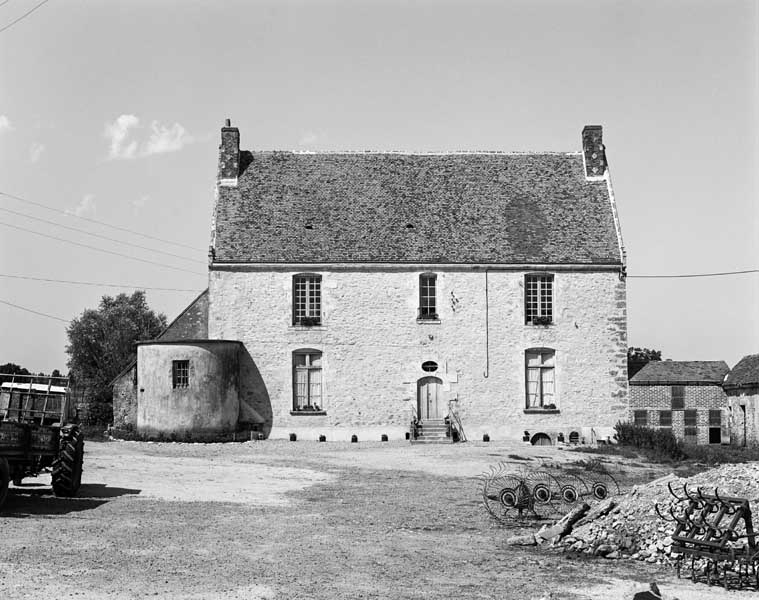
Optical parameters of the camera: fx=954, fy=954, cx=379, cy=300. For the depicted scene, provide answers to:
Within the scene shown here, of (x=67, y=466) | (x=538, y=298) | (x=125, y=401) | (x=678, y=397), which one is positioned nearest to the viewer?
(x=67, y=466)

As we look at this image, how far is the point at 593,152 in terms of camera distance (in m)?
35.3

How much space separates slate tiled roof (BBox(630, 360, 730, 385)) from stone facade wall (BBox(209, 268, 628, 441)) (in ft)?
64.2

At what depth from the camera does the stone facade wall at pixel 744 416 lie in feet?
135

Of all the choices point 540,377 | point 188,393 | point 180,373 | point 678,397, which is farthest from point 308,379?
point 678,397

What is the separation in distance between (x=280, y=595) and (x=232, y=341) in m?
22.6

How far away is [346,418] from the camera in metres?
32.1

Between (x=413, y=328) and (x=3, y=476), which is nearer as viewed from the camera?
(x=3, y=476)

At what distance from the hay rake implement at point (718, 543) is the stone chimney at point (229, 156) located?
25429mm

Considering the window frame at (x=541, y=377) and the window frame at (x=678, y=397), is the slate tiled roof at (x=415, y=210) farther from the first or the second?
the window frame at (x=678, y=397)

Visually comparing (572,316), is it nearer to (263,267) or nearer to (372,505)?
(263,267)

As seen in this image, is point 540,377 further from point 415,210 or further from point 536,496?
point 536,496

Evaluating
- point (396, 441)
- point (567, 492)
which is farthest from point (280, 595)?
point (396, 441)

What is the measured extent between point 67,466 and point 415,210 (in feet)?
65.6

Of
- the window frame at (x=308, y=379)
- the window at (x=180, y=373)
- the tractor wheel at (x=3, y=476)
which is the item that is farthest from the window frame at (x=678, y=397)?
the tractor wheel at (x=3, y=476)
